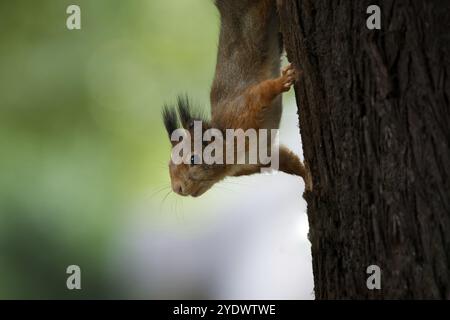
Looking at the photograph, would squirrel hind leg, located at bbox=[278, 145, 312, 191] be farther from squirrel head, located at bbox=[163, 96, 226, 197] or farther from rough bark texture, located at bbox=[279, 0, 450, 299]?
rough bark texture, located at bbox=[279, 0, 450, 299]

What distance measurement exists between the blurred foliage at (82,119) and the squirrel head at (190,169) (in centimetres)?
142

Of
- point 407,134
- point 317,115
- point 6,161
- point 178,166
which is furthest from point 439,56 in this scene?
point 6,161

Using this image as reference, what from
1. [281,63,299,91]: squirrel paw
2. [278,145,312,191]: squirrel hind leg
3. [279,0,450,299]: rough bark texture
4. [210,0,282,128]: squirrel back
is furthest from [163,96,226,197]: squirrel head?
[279,0,450,299]: rough bark texture

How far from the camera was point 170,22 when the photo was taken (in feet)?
25.0

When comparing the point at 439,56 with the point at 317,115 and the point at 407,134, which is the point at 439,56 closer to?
the point at 407,134

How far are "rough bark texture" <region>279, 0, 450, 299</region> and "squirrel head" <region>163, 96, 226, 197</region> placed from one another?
75.0 inches

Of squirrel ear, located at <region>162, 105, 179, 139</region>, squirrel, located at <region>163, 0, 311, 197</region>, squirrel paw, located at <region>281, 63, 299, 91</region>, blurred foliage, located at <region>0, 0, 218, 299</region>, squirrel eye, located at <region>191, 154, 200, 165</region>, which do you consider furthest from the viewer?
blurred foliage, located at <region>0, 0, 218, 299</region>

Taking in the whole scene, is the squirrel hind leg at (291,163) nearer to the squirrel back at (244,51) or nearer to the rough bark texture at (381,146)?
the squirrel back at (244,51)

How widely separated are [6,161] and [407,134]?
16.6 feet

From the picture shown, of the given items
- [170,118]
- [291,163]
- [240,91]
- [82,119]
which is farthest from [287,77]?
[82,119]

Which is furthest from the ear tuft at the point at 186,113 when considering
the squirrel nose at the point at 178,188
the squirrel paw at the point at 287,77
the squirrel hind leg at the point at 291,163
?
the squirrel paw at the point at 287,77

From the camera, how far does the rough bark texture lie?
3.07 m

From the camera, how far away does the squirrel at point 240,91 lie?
5.03 metres

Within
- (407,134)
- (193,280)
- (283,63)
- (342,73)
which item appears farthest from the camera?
(193,280)
